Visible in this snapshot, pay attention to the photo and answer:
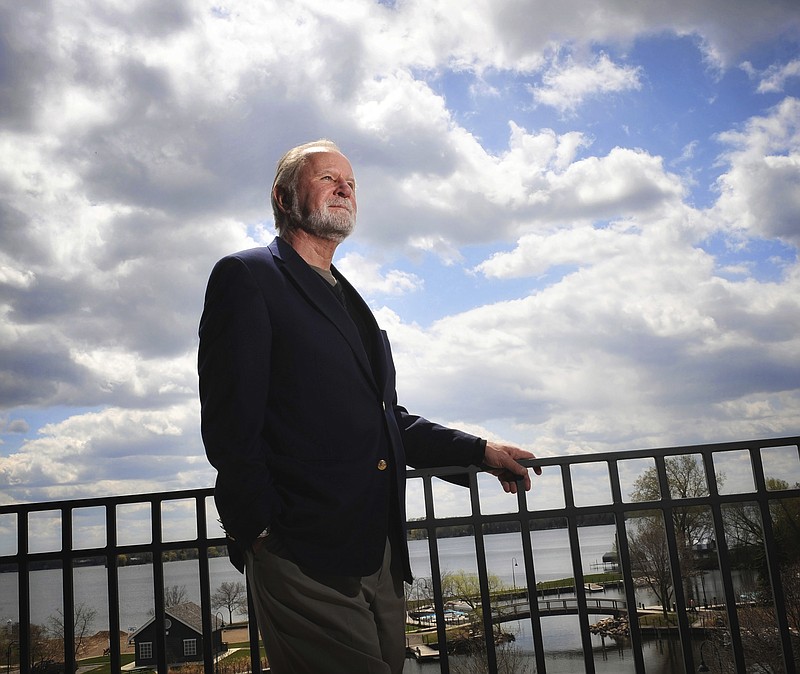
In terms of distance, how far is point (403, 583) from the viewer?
1723 mm

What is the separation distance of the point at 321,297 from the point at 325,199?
0.31 m

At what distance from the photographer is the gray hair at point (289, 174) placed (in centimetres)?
190

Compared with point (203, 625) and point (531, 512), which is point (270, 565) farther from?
point (531, 512)

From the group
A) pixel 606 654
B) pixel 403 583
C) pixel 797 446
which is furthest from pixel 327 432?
pixel 606 654

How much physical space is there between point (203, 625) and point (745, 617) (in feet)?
95.3

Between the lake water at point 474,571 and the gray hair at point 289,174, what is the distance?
943mm

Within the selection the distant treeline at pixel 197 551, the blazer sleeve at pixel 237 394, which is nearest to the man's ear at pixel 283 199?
the blazer sleeve at pixel 237 394

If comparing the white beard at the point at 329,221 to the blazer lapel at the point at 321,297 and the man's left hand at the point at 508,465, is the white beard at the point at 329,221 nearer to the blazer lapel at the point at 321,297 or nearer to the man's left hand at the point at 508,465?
the blazer lapel at the point at 321,297

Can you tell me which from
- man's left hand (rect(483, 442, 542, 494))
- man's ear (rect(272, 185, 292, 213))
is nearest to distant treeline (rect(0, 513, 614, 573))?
man's left hand (rect(483, 442, 542, 494))

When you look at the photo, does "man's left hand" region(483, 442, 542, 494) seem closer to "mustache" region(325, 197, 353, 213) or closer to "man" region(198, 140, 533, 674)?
"man" region(198, 140, 533, 674)

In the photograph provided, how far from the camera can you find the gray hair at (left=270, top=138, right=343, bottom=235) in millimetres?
1897

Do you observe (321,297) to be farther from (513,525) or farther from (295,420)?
(513,525)

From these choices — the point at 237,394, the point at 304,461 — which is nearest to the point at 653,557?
the point at 304,461

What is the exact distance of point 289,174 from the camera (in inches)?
75.4
